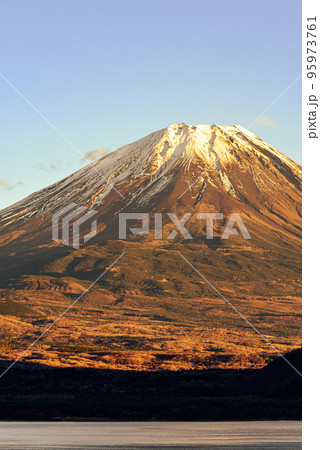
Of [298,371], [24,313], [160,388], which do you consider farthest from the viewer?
[24,313]

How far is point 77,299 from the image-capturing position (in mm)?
187625

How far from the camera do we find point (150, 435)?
34562 millimetres

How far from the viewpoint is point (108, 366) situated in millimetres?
103500

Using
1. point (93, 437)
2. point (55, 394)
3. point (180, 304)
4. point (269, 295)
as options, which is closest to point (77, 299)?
point (180, 304)

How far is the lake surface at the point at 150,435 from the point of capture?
29.4 meters

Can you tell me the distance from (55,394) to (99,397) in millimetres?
6709

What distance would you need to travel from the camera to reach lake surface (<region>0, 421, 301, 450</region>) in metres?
29.4

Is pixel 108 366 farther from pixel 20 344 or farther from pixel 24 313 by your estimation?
pixel 24 313
